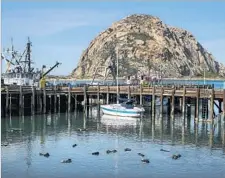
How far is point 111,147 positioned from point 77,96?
39134mm

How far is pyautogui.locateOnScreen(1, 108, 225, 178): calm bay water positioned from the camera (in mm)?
36625

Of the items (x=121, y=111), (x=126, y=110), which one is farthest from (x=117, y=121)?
(x=121, y=111)

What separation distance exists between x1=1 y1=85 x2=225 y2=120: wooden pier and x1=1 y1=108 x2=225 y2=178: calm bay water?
3286 mm

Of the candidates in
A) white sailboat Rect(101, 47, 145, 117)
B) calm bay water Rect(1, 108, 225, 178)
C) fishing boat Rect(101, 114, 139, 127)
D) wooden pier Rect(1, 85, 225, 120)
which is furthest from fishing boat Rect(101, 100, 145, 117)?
wooden pier Rect(1, 85, 225, 120)

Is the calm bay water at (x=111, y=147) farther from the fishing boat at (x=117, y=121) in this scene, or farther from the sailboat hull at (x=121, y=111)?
the sailboat hull at (x=121, y=111)

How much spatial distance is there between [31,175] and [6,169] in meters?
2.76

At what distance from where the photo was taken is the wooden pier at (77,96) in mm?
66625

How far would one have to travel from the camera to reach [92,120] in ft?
228

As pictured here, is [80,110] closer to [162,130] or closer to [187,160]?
[162,130]

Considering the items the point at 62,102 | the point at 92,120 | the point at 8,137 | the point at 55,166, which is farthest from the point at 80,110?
the point at 55,166

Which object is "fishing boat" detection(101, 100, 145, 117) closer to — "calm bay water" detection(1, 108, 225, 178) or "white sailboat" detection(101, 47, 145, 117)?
"white sailboat" detection(101, 47, 145, 117)

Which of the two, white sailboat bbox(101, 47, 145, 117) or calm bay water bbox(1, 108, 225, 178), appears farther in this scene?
white sailboat bbox(101, 47, 145, 117)

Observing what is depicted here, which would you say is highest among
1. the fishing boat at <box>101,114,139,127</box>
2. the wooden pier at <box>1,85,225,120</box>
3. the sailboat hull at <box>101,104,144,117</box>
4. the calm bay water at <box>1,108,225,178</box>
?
the wooden pier at <box>1,85,225,120</box>

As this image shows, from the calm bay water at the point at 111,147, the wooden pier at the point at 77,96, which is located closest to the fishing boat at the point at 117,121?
the calm bay water at the point at 111,147
